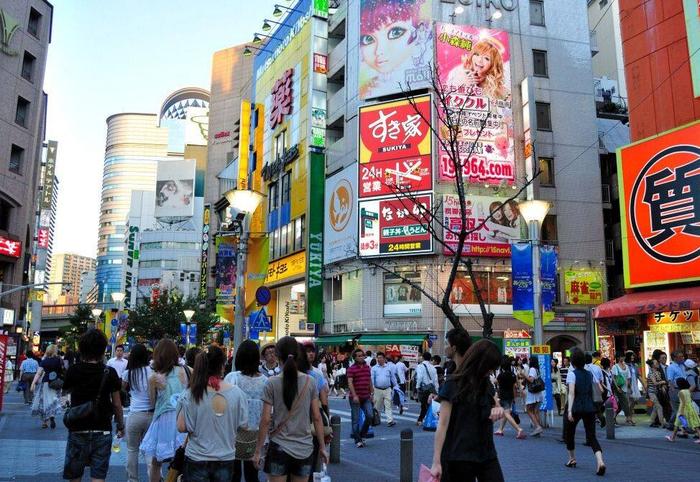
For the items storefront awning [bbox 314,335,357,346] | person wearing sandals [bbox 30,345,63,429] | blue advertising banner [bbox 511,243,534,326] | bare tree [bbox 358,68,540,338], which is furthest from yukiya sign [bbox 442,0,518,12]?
person wearing sandals [bbox 30,345,63,429]

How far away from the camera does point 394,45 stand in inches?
1444

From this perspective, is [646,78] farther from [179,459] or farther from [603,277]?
[179,459]

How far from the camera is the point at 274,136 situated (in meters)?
50.0

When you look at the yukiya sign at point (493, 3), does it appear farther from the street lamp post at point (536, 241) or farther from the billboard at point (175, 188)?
the billboard at point (175, 188)

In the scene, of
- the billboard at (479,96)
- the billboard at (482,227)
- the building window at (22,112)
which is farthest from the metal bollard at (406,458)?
the building window at (22,112)

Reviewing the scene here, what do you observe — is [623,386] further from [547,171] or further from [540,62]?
[540,62]

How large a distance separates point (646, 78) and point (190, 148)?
99.9m

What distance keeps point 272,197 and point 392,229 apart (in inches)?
678

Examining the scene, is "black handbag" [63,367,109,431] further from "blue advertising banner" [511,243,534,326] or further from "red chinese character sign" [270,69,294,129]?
"red chinese character sign" [270,69,294,129]

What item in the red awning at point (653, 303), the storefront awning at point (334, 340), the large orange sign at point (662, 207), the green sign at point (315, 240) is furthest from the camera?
the green sign at point (315, 240)

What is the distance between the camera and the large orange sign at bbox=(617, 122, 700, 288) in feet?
66.4

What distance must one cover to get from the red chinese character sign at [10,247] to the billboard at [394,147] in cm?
2159

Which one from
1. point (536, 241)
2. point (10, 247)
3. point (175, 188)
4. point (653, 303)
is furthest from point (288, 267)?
point (175, 188)

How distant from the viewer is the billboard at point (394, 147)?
3447 cm
